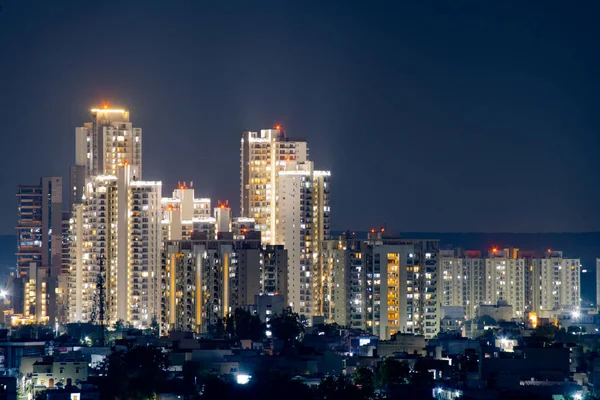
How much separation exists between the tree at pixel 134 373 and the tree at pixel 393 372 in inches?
217

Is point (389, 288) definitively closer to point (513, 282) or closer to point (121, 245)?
point (121, 245)

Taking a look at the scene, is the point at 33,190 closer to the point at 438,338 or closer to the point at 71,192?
the point at 71,192

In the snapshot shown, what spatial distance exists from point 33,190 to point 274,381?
57.3 m

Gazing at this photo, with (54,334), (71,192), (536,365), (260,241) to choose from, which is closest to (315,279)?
(260,241)

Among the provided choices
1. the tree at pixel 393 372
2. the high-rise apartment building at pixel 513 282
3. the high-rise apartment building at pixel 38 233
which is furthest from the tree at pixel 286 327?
the high-rise apartment building at pixel 513 282

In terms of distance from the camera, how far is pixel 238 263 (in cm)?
8156

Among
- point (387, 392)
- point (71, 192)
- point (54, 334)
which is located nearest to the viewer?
point (387, 392)

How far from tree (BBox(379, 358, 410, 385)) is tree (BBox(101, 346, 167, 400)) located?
5513 millimetres

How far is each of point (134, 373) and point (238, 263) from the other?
23.9 meters

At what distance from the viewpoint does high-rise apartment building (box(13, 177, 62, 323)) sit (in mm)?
102875

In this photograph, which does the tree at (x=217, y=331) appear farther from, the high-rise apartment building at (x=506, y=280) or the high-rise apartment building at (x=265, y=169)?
Answer: the high-rise apartment building at (x=506, y=280)

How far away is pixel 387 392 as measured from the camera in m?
52.8

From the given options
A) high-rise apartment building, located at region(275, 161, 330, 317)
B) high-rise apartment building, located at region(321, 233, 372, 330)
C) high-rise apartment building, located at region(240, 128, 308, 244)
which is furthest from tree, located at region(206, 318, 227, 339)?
high-rise apartment building, located at region(240, 128, 308, 244)

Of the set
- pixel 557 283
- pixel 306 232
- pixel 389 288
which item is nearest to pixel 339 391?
pixel 389 288
